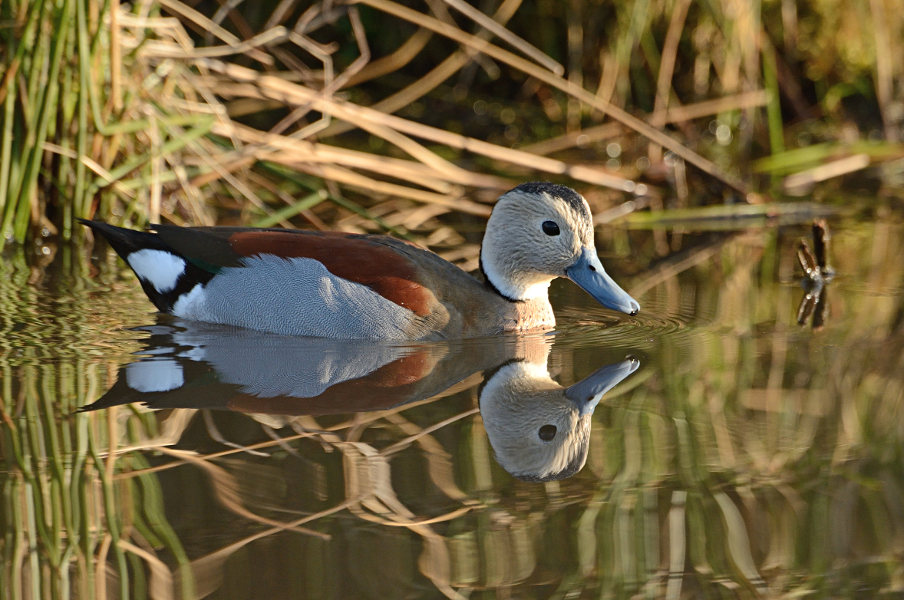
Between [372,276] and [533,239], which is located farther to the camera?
[533,239]

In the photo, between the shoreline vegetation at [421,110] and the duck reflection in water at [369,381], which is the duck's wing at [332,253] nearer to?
the duck reflection in water at [369,381]

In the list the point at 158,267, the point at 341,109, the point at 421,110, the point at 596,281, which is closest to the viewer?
the point at 596,281

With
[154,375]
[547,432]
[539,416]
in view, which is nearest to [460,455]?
[547,432]

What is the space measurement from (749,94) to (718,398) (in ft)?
18.4

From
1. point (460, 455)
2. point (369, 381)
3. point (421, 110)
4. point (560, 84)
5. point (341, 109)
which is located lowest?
point (460, 455)

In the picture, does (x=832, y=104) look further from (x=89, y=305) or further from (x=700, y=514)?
(x=700, y=514)

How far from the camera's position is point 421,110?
37.6 ft

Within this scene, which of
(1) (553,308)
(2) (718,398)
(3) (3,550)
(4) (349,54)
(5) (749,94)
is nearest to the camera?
(3) (3,550)

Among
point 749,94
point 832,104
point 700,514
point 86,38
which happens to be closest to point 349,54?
point 749,94

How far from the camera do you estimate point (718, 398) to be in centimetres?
459

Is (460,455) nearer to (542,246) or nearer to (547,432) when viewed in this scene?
(547,432)

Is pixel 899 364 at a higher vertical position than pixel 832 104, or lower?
→ lower

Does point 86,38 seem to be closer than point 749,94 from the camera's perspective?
Yes

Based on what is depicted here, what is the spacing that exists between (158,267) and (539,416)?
89.5 inches
